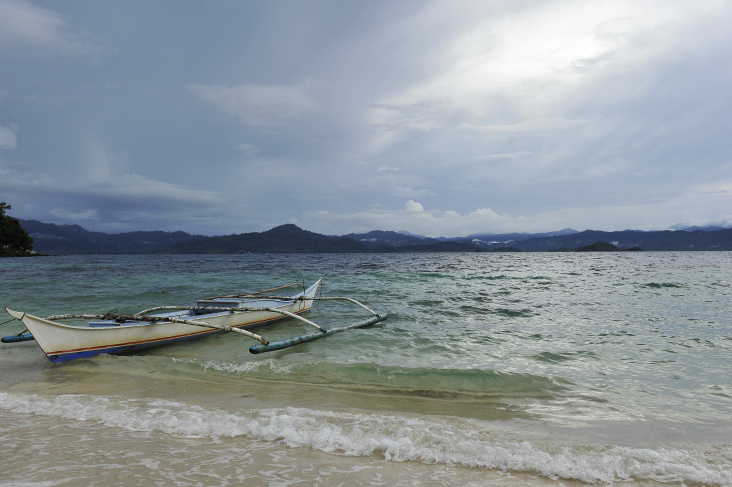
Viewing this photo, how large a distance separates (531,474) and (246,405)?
474 centimetres

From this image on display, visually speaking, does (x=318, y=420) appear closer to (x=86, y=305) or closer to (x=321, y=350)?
(x=321, y=350)

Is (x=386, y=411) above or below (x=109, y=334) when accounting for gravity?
below

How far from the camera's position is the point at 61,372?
28.4 ft

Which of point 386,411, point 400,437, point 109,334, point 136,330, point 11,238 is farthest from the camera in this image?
point 11,238

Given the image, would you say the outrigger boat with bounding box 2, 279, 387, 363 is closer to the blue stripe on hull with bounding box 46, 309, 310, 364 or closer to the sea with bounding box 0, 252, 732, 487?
the blue stripe on hull with bounding box 46, 309, 310, 364

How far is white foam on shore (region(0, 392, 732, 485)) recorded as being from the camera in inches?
174

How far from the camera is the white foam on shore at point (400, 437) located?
14.5ft

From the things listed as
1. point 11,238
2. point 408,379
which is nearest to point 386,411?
point 408,379

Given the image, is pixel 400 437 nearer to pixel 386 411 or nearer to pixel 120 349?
pixel 386 411

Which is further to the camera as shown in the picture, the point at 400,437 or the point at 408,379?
the point at 408,379

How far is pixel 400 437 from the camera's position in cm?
515

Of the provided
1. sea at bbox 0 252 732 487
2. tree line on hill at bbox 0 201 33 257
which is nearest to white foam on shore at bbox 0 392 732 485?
sea at bbox 0 252 732 487

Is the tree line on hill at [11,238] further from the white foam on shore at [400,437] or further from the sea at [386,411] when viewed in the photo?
the white foam on shore at [400,437]

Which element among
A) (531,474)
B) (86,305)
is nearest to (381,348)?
(531,474)
